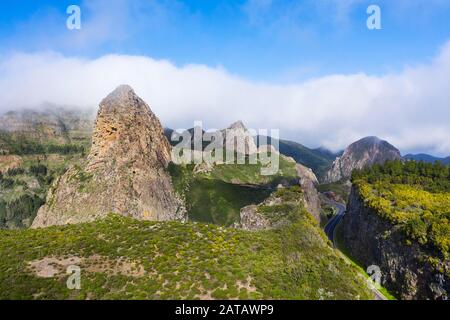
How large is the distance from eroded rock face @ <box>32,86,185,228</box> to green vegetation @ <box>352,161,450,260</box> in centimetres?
7793

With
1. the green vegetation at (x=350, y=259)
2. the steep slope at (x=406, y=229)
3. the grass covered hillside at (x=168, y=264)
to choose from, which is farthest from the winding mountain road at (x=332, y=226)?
the grass covered hillside at (x=168, y=264)

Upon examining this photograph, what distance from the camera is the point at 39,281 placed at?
32.4 metres

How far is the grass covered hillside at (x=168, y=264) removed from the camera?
31.9m

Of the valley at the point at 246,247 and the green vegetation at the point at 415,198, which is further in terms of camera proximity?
the green vegetation at the point at 415,198

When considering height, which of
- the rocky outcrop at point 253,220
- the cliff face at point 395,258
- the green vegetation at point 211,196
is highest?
the rocky outcrop at point 253,220

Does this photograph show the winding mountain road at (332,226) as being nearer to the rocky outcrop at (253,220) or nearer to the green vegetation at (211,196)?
the rocky outcrop at (253,220)

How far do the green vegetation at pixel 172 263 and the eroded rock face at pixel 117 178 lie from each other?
73134 mm

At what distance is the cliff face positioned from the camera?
54.6m

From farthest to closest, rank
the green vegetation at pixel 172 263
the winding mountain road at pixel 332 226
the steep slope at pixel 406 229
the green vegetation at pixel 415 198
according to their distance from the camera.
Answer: the winding mountain road at pixel 332 226 < the green vegetation at pixel 415 198 < the steep slope at pixel 406 229 < the green vegetation at pixel 172 263

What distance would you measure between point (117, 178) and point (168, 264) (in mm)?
99419

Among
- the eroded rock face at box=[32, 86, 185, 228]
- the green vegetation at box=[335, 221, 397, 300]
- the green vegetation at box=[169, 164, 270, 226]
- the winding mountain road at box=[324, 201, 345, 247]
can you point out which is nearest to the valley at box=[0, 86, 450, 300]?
the winding mountain road at box=[324, 201, 345, 247]

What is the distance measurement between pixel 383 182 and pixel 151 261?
7847 centimetres
